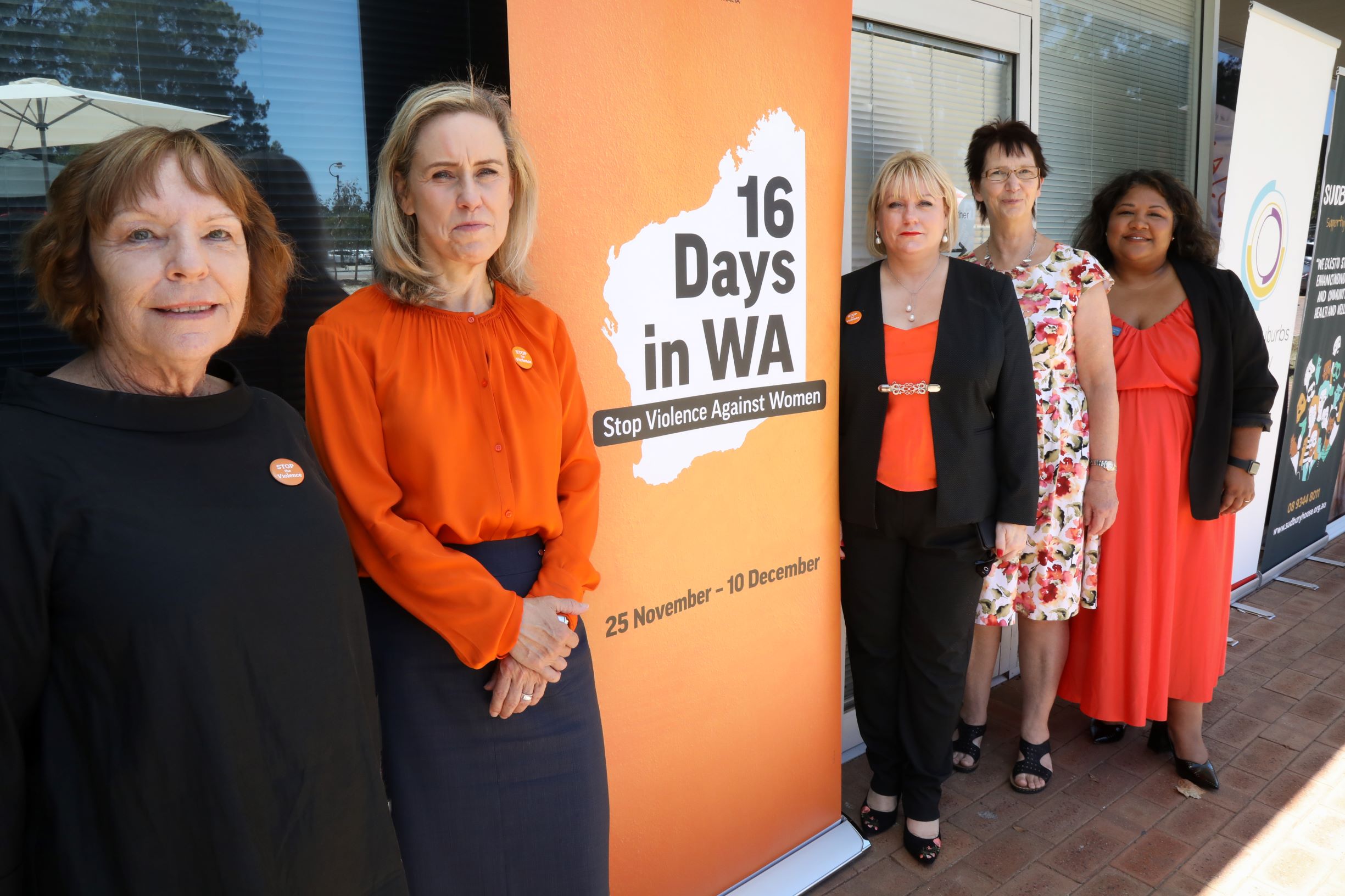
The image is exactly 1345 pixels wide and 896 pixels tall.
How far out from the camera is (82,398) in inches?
45.4

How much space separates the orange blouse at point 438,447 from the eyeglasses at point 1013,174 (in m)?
1.94

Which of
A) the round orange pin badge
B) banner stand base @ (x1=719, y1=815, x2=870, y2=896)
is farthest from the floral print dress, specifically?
the round orange pin badge

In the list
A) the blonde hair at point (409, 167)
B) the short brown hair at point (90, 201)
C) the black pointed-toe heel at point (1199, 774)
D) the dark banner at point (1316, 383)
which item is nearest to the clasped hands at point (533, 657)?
the blonde hair at point (409, 167)

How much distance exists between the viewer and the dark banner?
4.92 m

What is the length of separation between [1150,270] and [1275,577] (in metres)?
3.01

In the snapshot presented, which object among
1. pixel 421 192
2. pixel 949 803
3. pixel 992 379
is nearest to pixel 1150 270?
pixel 992 379

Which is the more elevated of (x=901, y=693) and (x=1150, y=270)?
(x=1150, y=270)

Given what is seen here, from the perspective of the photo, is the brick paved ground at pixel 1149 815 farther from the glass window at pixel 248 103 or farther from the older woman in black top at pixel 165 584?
the glass window at pixel 248 103

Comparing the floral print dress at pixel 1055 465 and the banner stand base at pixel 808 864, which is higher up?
the floral print dress at pixel 1055 465

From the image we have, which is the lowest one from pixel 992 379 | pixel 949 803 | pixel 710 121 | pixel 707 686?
pixel 949 803

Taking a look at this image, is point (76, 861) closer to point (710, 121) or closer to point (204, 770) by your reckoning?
point (204, 770)

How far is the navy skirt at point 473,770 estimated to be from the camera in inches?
65.6

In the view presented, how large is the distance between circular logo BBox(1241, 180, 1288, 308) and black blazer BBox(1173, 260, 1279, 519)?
1286mm

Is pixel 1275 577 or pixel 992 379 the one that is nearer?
pixel 992 379
